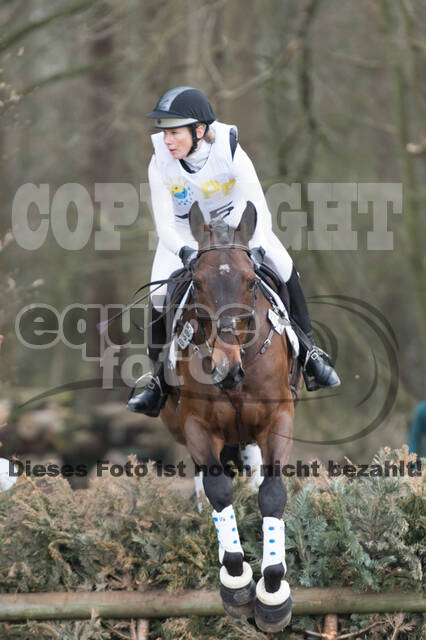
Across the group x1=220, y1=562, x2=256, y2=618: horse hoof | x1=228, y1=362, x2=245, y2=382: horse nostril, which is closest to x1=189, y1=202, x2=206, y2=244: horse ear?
x1=228, y1=362, x2=245, y2=382: horse nostril

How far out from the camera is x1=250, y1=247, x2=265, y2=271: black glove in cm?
392

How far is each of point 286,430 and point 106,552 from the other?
1314mm

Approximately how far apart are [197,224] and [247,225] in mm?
251

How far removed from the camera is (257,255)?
157 inches

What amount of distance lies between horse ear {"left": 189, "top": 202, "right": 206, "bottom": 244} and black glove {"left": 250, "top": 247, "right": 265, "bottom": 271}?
27cm

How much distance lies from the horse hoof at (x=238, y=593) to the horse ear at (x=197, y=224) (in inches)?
65.1

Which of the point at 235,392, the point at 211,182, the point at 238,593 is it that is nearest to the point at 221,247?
the point at 211,182

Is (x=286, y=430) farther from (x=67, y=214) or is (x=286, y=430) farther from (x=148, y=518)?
(x=67, y=214)

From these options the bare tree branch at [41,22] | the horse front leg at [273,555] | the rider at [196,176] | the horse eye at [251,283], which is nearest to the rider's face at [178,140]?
the rider at [196,176]

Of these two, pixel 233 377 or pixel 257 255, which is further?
pixel 257 255

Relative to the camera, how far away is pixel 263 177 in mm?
Result: 10422

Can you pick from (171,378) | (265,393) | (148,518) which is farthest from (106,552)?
(265,393)

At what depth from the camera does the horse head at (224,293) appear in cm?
353

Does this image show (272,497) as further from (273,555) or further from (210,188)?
(210,188)
